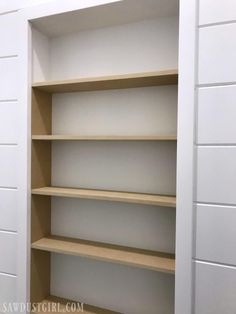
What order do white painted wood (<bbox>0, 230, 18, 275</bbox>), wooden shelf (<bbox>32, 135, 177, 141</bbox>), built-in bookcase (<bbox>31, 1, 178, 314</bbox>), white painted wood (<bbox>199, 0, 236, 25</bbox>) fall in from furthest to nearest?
white painted wood (<bbox>0, 230, 18, 275</bbox>), built-in bookcase (<bbox>31, 1, 178, 314</bbox>), wooden shelf (<bbox>32, 135, 177, 141</bbox>), white painted wood (<bbox>199, 0, 236, 25</bbox>)

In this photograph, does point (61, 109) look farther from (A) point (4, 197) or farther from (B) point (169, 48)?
(B) point (169, 48)

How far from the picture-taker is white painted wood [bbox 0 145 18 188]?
1.48 meters

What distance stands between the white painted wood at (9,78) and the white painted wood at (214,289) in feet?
4.18

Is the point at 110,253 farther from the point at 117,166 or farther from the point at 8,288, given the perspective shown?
the point at 8,288

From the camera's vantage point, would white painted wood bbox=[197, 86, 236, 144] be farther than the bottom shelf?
No

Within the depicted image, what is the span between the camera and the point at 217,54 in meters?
1.08

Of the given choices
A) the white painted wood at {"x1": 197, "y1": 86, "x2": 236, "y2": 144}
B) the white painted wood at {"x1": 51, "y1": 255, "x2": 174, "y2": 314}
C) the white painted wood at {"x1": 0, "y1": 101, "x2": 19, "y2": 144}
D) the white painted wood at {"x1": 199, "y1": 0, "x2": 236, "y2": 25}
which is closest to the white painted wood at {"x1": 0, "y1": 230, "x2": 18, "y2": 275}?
the white painted wood at {"x1": 51, "y1": 255, "x2": 174, "y2": 314}

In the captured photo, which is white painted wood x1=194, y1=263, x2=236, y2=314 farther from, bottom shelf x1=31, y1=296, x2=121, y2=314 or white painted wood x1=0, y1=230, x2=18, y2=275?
white painted wood x1=0, y1=230, x2=18, y2=275

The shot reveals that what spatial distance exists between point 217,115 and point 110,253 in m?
0.85

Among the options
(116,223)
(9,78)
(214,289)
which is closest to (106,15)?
(9,78)

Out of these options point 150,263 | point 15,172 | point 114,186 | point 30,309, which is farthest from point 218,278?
point 15,172

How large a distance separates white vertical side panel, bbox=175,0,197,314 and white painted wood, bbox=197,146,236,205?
0.13 feet

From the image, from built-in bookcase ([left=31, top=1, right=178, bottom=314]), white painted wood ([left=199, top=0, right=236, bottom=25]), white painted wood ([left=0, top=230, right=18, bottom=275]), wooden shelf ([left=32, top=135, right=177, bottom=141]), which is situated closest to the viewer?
white painted wood ([left=199, top=0, right=236, bottom=25])

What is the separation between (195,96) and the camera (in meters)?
1.12
